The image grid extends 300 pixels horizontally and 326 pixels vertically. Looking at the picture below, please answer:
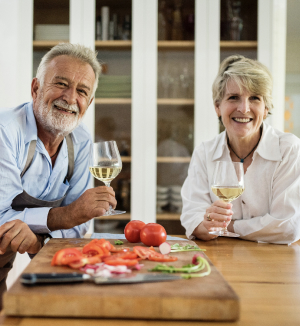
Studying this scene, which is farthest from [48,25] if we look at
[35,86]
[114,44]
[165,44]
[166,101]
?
[35,86]

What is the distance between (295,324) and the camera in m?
0.59

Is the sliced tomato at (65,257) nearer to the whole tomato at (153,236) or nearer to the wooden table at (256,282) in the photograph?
the wooden table at (256,282)

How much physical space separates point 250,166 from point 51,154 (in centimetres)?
89

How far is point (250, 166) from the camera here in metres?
1.52

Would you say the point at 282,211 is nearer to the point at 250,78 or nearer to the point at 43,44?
the point at 250,78

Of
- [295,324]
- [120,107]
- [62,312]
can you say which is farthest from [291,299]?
[120,107]

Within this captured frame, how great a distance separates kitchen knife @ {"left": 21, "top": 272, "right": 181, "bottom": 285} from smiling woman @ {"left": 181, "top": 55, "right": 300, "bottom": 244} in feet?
1.90

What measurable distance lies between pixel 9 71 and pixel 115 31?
83cm

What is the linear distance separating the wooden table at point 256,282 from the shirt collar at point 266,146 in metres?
0.37

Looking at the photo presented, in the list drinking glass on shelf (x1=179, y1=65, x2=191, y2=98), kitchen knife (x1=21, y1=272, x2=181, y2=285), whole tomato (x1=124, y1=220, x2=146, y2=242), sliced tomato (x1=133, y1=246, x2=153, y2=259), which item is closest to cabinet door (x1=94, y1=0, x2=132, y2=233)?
drinking glass on shelf (x1=179, y1=65, x2=191, y2=98)

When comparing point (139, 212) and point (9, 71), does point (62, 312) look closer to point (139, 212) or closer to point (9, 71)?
point (139, 212)

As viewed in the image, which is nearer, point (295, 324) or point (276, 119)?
point (295, 324)

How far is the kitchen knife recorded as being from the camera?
2.10 feet

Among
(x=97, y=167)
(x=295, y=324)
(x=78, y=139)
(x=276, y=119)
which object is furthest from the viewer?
(x=276, y=119)
